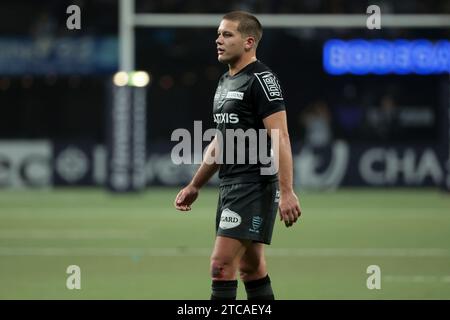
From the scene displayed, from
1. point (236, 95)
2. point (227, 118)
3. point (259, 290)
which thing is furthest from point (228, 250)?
point (236, 95)

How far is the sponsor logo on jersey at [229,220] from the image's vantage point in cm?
740

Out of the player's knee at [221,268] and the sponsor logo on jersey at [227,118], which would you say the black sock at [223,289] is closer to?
the player's knee at [221,268]

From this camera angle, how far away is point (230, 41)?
754 centimetres

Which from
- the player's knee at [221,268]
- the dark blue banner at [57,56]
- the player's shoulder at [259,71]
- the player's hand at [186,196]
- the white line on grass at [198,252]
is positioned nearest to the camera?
the player's knee at [221,268]

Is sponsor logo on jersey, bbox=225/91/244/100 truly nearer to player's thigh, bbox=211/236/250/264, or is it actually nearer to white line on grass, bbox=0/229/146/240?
player's thigh, bbox=211/236/250/264

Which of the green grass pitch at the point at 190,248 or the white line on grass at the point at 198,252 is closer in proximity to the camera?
the green grass pitch at the point at 190,248

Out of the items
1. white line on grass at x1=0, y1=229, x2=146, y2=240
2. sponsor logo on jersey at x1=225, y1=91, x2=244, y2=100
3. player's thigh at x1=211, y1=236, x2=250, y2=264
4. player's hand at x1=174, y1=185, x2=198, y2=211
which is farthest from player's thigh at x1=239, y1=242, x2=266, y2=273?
white line on grass at x1=0, y1=229, x2=146, y2=240

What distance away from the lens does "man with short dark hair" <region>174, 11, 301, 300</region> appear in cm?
735

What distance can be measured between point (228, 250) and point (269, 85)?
116 cm

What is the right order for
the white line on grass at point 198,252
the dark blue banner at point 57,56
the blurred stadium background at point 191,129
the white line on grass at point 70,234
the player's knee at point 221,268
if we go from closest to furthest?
1. the player's knee at point 221,268
2. the blurred stadium background at point 191,129
3. the white line on grass at point 198,252
4. the white line on grass at point 70,234
5. the dark blue banner at point 57,56

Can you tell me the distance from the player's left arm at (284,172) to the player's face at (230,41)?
21.8 inches

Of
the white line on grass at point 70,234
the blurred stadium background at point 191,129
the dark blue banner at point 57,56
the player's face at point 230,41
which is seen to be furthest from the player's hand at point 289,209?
the dark blue banner at point 57,56

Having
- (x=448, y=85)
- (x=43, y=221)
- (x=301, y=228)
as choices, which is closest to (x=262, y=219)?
(x=301, y=228)

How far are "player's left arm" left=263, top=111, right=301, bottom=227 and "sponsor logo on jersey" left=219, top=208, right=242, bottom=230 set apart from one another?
375 mm
